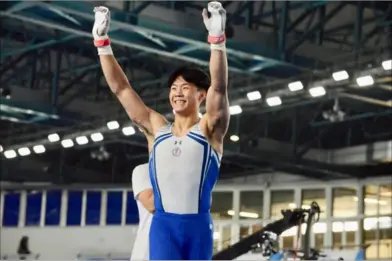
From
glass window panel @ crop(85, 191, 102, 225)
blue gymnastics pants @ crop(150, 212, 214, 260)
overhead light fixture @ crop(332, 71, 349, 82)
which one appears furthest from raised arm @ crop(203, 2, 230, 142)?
glass window panel @ crop(85, 191, 102, 225)

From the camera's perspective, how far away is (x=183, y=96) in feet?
15.2

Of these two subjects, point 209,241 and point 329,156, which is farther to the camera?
point 329,156

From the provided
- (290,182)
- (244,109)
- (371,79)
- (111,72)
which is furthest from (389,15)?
(111,72)

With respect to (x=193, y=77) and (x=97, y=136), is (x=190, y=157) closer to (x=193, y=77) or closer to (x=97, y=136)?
(x=193, y=77)

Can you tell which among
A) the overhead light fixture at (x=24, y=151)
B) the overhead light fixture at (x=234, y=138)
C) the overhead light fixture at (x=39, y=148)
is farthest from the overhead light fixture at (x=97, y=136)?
the overhead light fixture at (x=234, y=138)

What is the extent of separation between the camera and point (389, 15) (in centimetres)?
1973

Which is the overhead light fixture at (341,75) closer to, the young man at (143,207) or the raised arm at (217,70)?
the young man at (143,207)

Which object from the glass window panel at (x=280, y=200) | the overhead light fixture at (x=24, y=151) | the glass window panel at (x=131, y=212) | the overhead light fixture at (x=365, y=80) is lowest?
the glass window panel at (x=131, y=212)

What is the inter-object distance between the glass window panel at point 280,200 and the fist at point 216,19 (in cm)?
2854

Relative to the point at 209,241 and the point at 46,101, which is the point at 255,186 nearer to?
the point at 46,101

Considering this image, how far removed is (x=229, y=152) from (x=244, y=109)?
5.14 m

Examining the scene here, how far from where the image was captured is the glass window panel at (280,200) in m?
32.8

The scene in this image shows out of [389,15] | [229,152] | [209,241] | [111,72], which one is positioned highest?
[389,15]

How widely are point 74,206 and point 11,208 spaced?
285 centimetres
